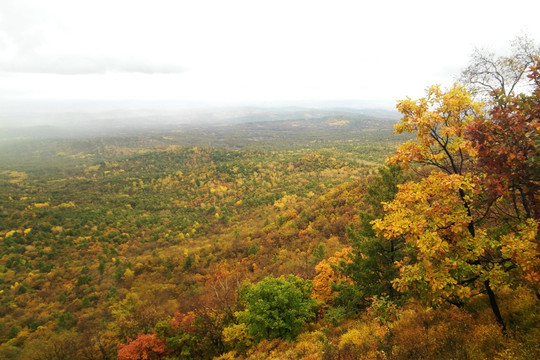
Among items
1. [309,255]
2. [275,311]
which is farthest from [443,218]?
[309,255]

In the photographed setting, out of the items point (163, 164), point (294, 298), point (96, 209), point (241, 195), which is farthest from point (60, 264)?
→ point (163, 164)

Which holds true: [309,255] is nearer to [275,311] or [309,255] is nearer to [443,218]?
[275,311]

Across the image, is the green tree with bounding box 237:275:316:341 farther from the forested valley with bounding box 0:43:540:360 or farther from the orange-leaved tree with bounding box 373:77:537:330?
the orange-leaved tree with bounding box 373:77:537:330

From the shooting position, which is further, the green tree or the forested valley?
the green tree

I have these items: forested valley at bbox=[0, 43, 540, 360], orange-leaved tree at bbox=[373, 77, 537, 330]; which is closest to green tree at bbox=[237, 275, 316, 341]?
forested valley at bbox=[0, 43, 540, 360]

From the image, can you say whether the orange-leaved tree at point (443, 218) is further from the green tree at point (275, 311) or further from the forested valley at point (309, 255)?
the green tree at point (275, 311)

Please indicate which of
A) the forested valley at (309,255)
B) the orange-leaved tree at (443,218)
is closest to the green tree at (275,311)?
the forested valley at (309,255)
